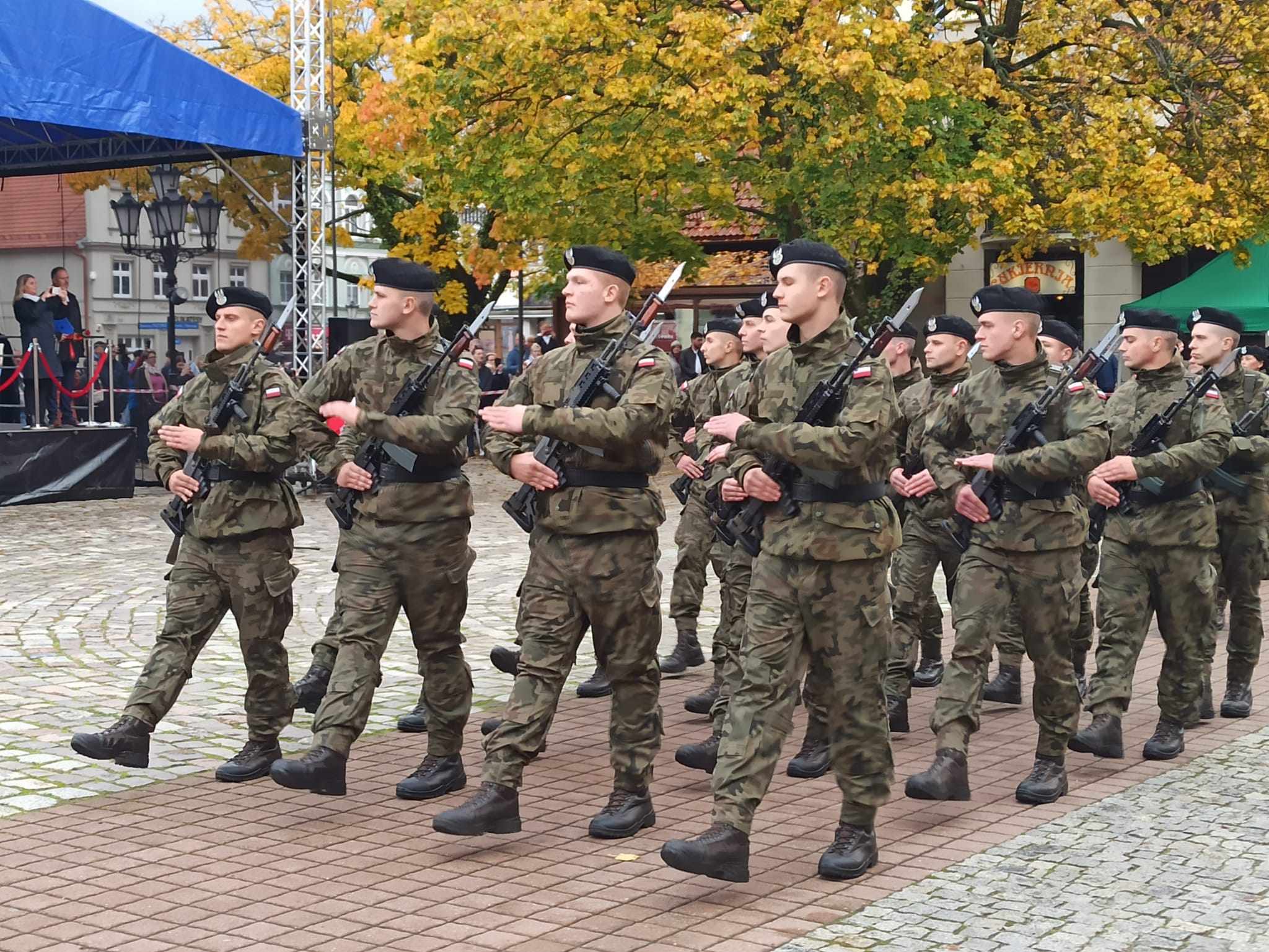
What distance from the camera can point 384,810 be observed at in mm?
7047

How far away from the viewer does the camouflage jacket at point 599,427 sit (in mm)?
6402

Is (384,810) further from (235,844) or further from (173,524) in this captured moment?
(173,524)

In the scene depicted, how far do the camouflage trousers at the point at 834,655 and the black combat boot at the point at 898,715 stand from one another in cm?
245

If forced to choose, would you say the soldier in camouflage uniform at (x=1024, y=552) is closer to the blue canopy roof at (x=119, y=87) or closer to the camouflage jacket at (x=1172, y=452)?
the camouflage jacket at (x=1172, y=452)

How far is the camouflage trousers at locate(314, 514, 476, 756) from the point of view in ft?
22.6

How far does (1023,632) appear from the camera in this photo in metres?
7.45

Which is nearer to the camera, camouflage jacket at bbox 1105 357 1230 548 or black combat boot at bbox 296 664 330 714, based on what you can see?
camouflage jacket at bbox 1105 357 1230 548

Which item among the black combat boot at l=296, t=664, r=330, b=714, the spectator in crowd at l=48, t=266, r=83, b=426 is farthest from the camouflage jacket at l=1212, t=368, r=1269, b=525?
the spectator in crowd at l=48, t=266, r=83, b=426

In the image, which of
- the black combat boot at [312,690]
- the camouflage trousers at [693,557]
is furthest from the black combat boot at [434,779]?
the camouflage trousers at [693,557]

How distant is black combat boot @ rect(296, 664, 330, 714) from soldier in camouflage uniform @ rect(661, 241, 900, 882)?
3.35 metres

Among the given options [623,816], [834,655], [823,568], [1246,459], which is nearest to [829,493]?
[823,568]

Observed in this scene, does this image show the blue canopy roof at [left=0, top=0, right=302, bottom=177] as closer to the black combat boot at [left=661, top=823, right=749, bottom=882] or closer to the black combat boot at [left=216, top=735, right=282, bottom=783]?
the black combat boot at [left=216, top=735, right=282, bottom=783]

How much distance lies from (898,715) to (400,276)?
3.39m

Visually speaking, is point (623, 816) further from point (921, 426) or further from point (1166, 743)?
point (921, 426)
